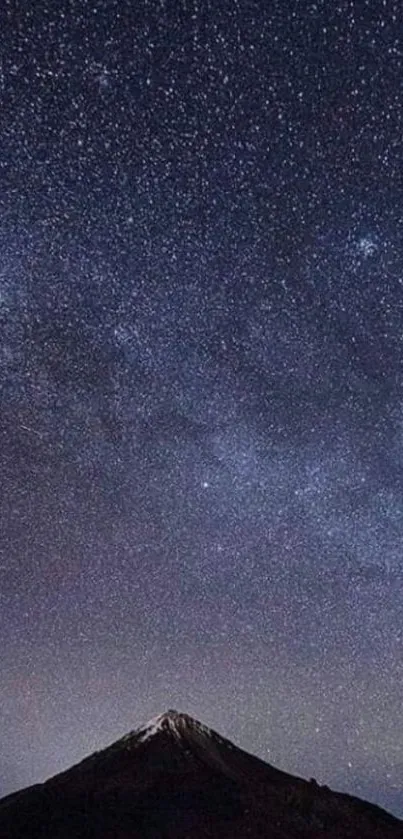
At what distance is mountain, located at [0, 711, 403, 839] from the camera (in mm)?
33062

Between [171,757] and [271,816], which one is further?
[171,757]

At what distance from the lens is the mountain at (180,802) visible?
108 feet

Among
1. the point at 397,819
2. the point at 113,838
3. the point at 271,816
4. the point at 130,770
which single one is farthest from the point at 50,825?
the point at 397,819

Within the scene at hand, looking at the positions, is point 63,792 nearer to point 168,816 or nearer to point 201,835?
point 168,816

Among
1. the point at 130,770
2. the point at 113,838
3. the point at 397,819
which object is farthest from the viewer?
the point at 130,770

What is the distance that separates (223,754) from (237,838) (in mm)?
13427

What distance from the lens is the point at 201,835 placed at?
3247cm

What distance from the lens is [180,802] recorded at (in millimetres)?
36406

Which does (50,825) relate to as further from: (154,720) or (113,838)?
(154,720)

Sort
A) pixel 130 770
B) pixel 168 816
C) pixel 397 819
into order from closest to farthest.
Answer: pixel 168 816 → pixel 397 819 → pixel 130 770

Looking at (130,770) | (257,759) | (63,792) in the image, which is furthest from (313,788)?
(63,792)

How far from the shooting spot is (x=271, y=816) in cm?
3491

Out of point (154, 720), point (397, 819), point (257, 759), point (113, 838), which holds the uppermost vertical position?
point (154, 720)

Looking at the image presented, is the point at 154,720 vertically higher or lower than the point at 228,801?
higher
